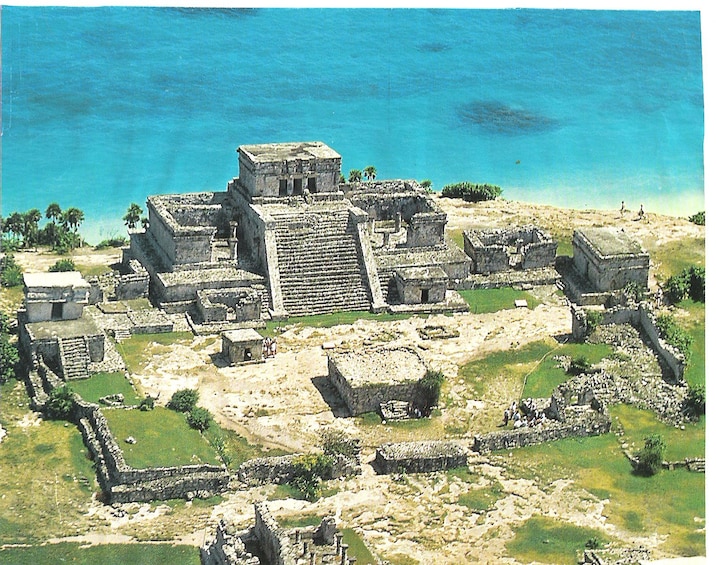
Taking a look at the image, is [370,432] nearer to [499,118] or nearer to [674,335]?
[674,335]

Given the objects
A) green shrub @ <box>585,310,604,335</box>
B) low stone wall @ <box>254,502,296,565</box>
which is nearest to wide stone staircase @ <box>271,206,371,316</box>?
green shrub @ <box>585,310,604,335</box>

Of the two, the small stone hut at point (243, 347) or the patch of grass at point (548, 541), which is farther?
the small stone hut at point (243, 347)

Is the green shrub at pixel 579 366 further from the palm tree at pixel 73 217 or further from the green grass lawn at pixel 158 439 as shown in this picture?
A: the palm tree at pixel 73 217

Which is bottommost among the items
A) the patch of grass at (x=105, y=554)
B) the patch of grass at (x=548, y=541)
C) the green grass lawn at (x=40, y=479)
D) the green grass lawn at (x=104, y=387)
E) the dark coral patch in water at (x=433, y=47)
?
the patch of grass at (x=105, y=554)

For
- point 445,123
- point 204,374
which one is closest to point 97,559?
point 204,374

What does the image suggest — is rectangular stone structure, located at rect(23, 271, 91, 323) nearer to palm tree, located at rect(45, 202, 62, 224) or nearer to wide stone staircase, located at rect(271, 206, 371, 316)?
wide stone staircase, located at rect(271, 206, 371, 316)

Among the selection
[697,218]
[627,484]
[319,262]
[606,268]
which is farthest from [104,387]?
[697,218]

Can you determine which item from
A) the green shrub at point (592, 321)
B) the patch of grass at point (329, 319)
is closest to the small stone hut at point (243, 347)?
the patch of grass at point (329, 319)
